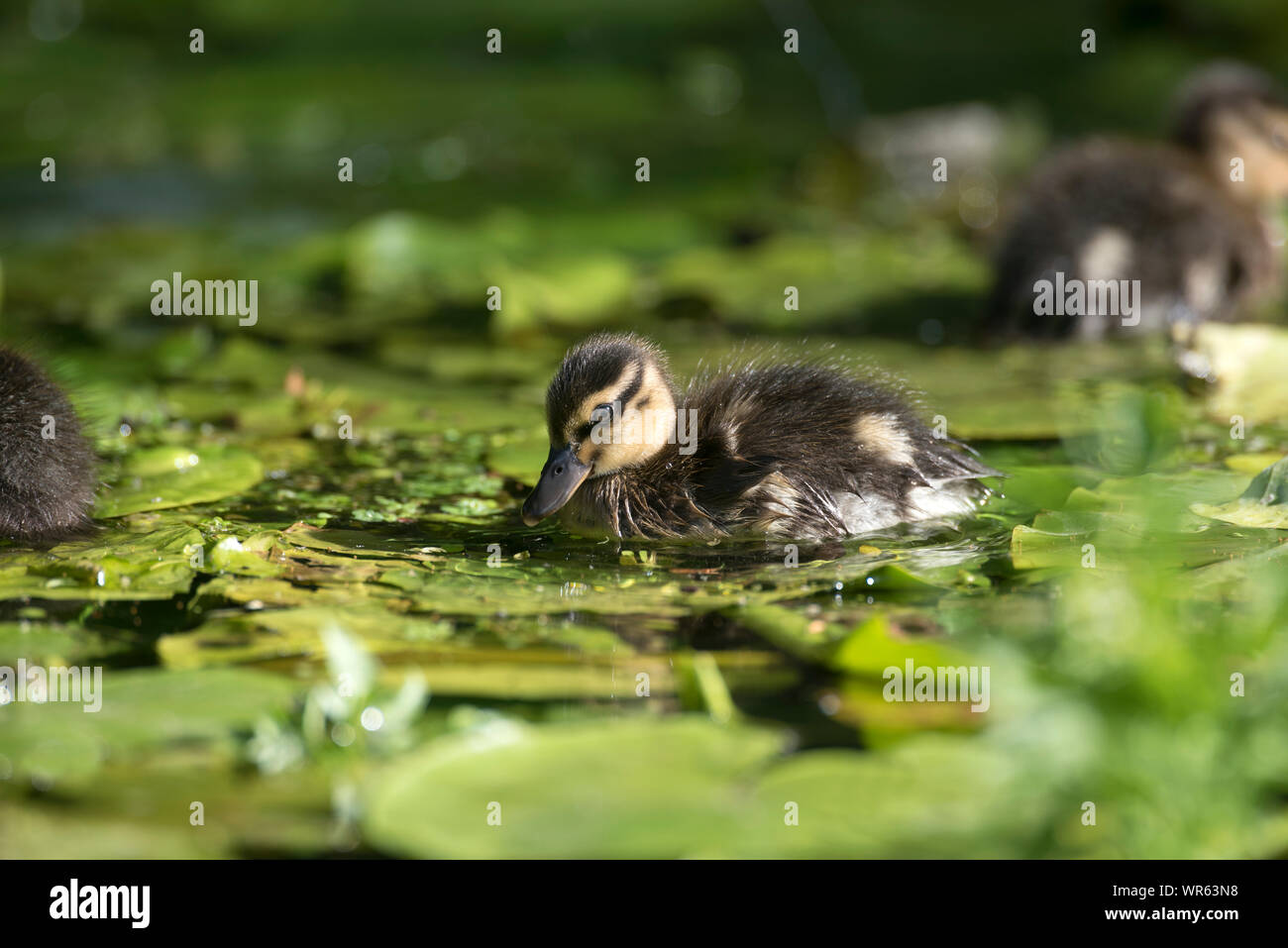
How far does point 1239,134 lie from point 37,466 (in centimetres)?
450

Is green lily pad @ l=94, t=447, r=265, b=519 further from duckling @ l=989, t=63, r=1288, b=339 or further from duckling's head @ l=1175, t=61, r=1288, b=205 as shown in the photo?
duckling's head @ l=1175, t=61, r=1288, b=205

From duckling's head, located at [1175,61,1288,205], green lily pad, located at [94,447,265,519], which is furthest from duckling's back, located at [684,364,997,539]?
duckling's head, located at [1175,61,1288,205]

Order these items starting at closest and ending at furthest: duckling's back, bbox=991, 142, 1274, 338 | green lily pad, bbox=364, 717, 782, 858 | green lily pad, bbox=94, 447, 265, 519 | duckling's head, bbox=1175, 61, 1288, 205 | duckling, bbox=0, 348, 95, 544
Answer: green lily pad, bbox=364, 717, 782, 858
duckling, bbox=0, 348, 95, 544
green lily pad, bbox=94, 447, 265, 519
duckling's back, bbox=991, 142, 1274, 338
duckling's head, bbox=1175, 61, 1288, 205

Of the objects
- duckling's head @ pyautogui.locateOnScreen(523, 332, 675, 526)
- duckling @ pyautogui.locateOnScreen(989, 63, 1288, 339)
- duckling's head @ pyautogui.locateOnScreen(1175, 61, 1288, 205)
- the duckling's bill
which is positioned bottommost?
the duckling's bill

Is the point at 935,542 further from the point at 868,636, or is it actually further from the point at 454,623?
the point at 454,623

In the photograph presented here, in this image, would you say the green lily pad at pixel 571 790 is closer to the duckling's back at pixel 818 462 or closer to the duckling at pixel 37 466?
the duckling's back at pixel 818 462

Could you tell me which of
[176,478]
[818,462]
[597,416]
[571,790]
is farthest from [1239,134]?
[571,790]

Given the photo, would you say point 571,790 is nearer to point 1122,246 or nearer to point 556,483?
point 556,483

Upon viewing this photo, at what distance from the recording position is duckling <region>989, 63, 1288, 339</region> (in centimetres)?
507

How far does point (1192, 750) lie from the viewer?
197 cm

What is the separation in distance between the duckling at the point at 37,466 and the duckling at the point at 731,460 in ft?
3.14

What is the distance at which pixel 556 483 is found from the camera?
324cm

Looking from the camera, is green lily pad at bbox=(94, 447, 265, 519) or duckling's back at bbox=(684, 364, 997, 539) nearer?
duckling's back at bbox=(684, 364, 997, 539)

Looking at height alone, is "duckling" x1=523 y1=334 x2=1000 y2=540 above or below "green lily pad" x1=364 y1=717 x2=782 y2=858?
above
